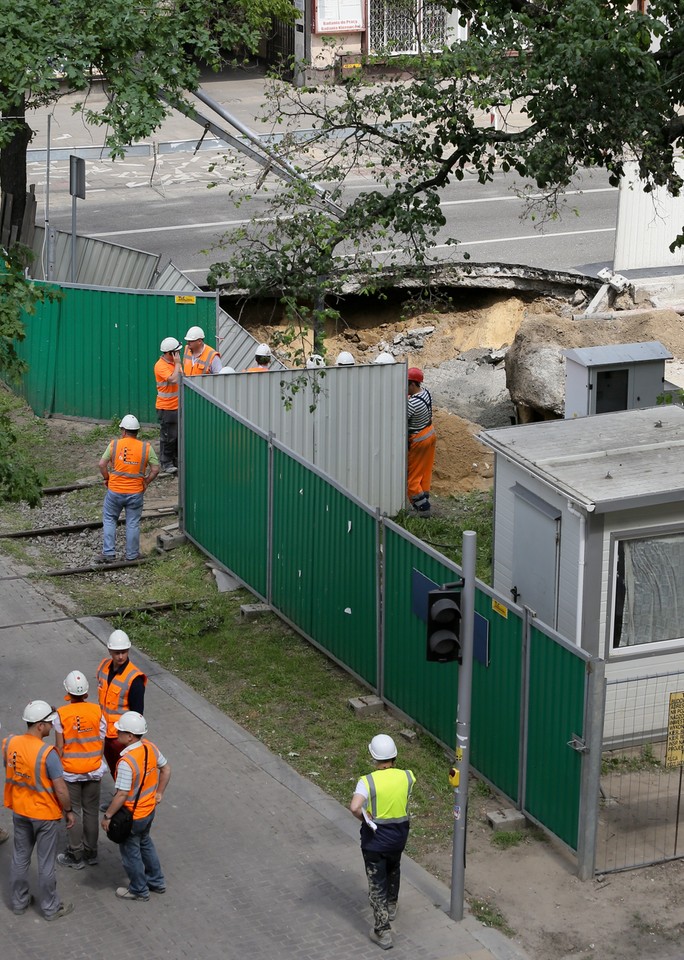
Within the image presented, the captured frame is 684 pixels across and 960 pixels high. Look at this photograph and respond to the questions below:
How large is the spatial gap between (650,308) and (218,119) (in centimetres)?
1807

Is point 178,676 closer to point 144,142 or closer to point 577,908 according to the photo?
point 577,908

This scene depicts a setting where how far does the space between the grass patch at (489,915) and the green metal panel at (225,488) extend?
5326 mm

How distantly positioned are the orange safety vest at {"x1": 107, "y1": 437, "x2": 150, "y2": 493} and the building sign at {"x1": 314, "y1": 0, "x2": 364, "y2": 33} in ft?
80.6

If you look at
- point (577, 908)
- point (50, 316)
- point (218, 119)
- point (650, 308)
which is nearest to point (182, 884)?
point (577, 908)

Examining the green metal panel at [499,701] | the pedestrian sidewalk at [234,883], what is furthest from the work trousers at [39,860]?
the green metal panel at [499,701]

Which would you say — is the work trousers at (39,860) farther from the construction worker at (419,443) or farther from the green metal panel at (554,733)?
the construction worker at (419,443)

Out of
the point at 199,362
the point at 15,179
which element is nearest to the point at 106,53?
the point at 199,362

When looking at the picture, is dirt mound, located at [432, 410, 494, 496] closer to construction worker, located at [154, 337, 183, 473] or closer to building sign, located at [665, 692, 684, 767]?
construction worker, located at [154, 337, 183, 473]

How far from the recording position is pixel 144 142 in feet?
113

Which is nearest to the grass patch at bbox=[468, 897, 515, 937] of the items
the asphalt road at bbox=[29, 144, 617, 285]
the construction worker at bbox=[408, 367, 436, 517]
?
the construction worker at bbox=[408, 367, 436, 517]

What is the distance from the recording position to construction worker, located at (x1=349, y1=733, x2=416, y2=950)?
912 centimetres

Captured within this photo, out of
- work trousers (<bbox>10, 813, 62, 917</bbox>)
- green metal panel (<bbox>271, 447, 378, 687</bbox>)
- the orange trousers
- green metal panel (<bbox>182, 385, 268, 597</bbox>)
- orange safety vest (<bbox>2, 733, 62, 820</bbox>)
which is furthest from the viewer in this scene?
the orange trousers

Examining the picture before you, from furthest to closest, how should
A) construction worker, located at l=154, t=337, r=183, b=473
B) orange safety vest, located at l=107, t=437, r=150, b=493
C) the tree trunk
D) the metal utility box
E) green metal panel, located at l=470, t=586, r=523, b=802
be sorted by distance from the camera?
1. the tree trunk
2. construction worker, located at l=154, t=337, r=183, b=473
3. the metal utility box
4. orange safety vest, located at l=107, t=437, r=150, b=493
5. green metal panel, located at l=470, t=586, r=523, b=802

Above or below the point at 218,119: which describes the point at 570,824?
below
